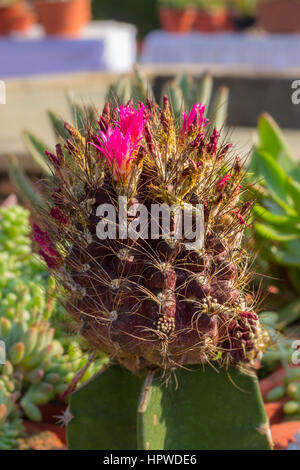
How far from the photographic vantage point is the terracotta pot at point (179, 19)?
780 centimetres

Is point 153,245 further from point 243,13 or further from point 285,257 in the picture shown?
point 243,13

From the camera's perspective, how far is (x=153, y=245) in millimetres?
859

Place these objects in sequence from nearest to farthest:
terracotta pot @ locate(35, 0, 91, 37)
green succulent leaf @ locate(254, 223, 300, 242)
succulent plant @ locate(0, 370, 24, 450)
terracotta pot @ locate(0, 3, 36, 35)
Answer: succulent plant @ locate(0, 370, 24, 450)
green succulent leaf @ locate(254, 223, 300, 242)
terracotta pot @ locate(35, 0, 91, 37)
terracotta pot @ locate(0, 3, 36, 35)

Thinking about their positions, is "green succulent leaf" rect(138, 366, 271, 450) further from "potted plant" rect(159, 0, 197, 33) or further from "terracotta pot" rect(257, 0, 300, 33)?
"potted plant" rect(159, 0, 197, 33)

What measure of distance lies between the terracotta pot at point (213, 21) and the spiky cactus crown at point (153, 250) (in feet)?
24.1

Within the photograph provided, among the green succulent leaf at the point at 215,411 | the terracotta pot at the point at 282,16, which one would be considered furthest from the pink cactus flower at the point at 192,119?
the terracotta pot at the point at 282,16

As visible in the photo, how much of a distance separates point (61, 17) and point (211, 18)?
2600 mm

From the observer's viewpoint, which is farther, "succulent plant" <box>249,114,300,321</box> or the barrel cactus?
"succulent plant" <box>249,114,300,321</box>

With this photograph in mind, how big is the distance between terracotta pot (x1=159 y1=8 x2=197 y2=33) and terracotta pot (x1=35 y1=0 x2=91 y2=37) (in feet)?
6.83

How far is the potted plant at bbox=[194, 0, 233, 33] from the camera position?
25.7ft

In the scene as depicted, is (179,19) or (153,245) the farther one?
(179,19)

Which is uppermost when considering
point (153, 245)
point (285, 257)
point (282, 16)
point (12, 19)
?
point (153, 245)

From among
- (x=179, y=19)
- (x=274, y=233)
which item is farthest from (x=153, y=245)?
(x=179, y=19)

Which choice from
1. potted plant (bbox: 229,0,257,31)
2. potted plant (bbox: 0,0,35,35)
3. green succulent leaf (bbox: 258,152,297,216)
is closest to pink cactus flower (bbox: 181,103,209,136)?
green succulent leaf (bbox: 258,152,297,216)
